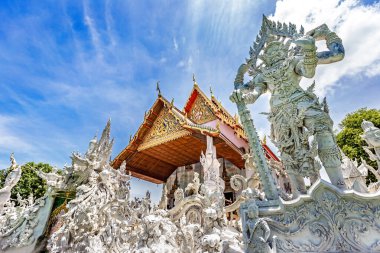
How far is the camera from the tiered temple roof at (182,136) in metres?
10.4

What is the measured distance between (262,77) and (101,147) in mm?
3192

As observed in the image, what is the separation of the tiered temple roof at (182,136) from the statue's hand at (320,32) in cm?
677

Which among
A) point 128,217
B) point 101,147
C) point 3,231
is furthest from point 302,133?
point 3,231

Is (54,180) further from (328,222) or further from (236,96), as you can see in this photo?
(328,222)

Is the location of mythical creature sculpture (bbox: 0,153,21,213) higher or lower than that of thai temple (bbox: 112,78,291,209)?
lower

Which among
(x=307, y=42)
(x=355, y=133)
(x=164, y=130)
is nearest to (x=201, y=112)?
(x=164, y=130)

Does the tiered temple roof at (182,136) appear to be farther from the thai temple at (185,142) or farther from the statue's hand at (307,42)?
the statue's hand at (307,42)

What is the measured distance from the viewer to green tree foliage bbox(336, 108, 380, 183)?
36.4ft

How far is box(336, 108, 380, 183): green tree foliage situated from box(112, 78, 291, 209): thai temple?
11.7ft

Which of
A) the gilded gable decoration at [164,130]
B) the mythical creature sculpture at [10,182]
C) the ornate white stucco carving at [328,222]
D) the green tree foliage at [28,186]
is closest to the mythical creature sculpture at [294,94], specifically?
the ornate white stucco carving at [328,222]

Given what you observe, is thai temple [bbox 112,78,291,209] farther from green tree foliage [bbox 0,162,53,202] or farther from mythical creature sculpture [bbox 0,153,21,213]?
mythical creature sculpture [bbox 0,153,21,213]

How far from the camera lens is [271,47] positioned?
3.29m

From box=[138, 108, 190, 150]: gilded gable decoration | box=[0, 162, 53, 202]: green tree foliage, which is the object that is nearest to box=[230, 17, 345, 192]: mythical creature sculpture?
Answer: box=[138, 108, 190, 150]: gilded gable decoration

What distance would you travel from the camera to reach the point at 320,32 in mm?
2756
